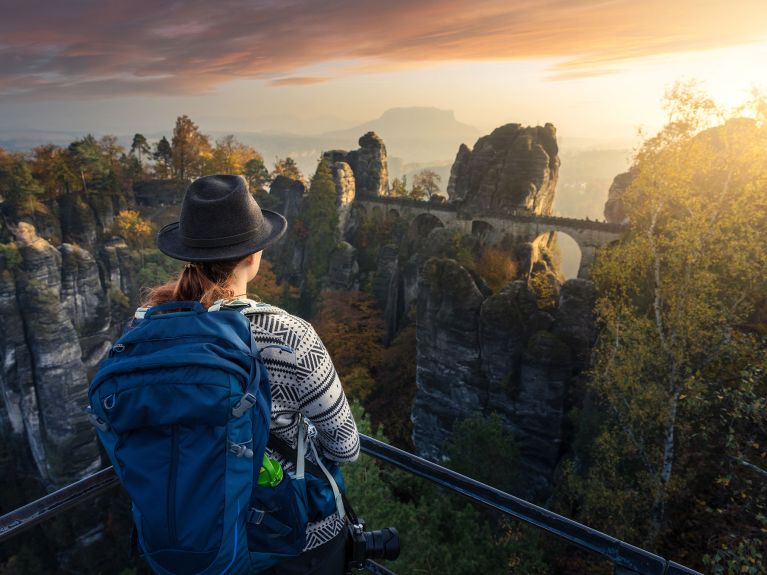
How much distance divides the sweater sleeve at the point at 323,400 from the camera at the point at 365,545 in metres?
0.48

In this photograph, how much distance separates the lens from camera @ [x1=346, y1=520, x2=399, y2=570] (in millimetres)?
2445

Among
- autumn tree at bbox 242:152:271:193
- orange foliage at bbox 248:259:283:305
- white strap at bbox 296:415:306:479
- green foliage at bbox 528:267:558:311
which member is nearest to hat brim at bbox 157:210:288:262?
white strap at bbox 296:415:306:479

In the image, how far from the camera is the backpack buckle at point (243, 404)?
1702mm

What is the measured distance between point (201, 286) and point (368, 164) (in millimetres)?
42515

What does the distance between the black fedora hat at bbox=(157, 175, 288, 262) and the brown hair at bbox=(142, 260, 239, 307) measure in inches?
3.1

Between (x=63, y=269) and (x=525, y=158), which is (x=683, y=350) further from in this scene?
(x=63, y=269)

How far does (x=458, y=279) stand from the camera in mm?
22547

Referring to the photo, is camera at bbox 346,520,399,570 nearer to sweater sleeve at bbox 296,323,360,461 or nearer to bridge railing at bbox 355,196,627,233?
sweater sleeve at bbox 296,323,360,461

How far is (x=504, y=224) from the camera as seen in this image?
108 ft

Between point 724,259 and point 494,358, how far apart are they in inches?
425

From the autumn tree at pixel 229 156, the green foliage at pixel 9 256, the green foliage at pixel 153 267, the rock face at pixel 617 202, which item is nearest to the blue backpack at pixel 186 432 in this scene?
the rock face at pixel 617 202

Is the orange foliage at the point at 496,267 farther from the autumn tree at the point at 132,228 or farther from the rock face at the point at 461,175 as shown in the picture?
the autumn tree at the point at 132,228

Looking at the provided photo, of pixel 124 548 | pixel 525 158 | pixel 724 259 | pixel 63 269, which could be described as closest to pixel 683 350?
pixel 724 259

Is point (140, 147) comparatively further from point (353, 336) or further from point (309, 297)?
point (353, 336)
